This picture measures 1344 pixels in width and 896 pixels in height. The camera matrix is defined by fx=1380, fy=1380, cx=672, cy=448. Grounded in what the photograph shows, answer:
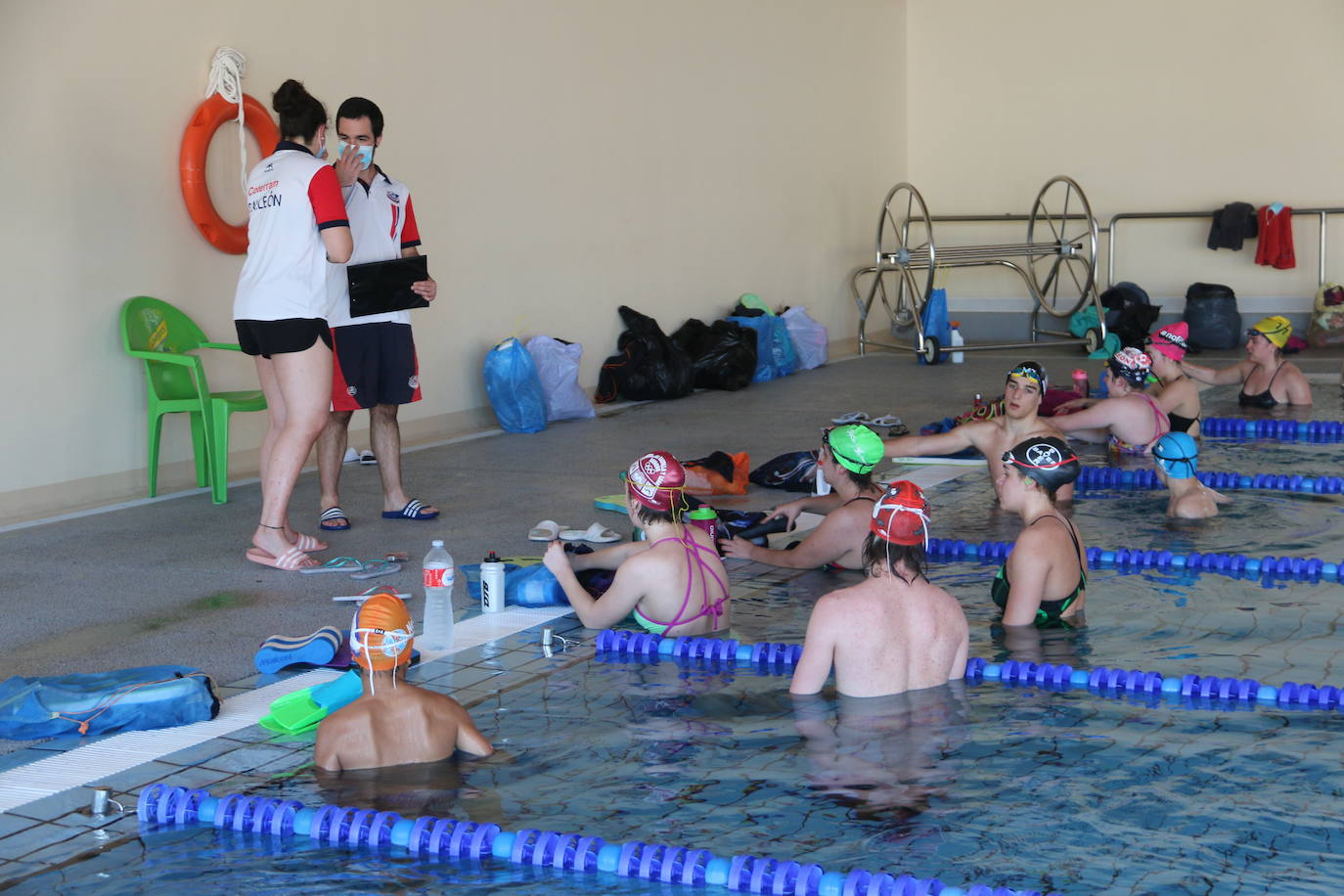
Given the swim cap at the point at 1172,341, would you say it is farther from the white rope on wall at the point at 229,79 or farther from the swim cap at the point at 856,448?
the white rope on wall at the point at 229,79

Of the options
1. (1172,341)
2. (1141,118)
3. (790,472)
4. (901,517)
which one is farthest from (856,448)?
(1141,118)

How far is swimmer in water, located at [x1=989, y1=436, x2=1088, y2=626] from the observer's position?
193 inches

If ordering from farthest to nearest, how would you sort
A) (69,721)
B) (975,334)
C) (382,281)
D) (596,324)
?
(975,334) → (596,324) → (382,281) → (69,721)

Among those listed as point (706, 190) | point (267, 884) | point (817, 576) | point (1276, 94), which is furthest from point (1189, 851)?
point (1276, 94)

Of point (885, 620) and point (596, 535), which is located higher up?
point (885, 620)

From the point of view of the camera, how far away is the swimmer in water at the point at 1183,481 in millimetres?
6789

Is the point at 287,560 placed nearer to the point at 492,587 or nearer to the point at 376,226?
the point at 492,587

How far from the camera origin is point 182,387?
319 inches

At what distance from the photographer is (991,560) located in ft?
20.6

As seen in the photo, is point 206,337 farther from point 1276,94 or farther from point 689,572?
point 1276,94

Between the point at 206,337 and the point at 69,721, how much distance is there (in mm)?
4574

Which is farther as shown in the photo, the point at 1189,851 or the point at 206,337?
the point at 206,337

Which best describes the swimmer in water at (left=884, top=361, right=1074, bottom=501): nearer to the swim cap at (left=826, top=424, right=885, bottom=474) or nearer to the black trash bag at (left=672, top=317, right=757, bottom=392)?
the swim cap at (left=826, top=424, right=885, bottom=474)

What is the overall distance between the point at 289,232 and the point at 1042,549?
3.49m
